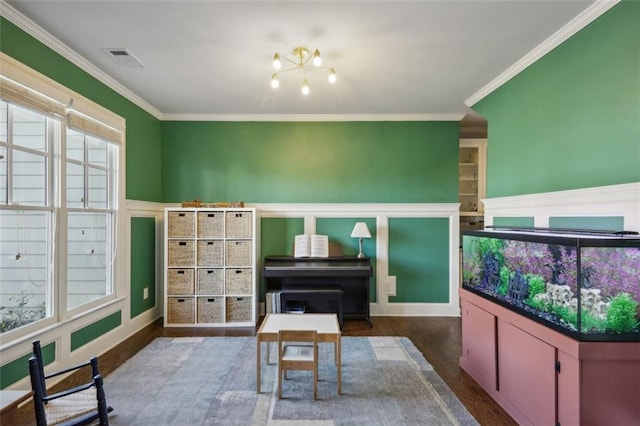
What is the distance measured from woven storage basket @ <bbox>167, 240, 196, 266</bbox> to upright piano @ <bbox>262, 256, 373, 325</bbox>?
89 centimetres

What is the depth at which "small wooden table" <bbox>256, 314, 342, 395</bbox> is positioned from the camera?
226cm

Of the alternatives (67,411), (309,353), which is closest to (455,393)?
(309,353)

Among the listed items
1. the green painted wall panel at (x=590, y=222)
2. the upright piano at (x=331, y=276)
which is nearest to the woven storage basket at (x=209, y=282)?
the upright piano at (x=331, y=276)

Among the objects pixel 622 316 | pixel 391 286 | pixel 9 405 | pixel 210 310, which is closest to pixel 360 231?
pixel 391 286

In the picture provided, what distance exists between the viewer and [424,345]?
10.5 ft

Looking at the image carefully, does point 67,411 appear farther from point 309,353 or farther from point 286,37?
point 286,37

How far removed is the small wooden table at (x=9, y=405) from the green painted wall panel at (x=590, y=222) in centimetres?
316

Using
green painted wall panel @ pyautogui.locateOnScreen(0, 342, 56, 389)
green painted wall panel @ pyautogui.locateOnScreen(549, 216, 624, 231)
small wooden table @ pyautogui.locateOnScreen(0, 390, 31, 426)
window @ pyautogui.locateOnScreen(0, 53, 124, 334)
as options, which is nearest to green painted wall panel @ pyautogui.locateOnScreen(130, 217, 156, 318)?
window @ pyautogui.locateOnScreen(0, 53, 124, 334)

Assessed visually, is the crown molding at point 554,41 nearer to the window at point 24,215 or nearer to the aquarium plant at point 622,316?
the aquarium plant at point 622,316

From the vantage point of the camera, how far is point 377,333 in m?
3.51

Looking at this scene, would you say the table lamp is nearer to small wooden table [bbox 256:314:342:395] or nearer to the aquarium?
small wooden table [bbox 256:314:342:395]

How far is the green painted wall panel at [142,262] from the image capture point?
140 inches

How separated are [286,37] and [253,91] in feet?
3.75

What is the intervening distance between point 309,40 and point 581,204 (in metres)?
2.22
